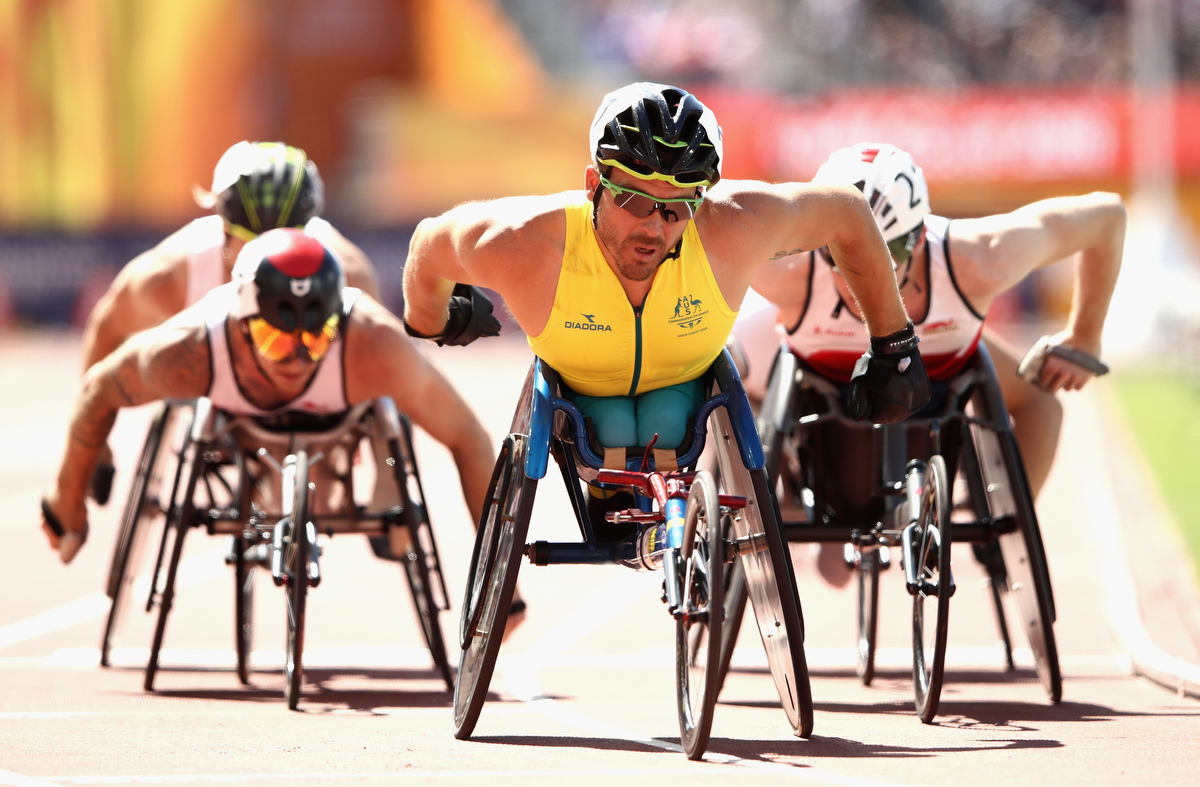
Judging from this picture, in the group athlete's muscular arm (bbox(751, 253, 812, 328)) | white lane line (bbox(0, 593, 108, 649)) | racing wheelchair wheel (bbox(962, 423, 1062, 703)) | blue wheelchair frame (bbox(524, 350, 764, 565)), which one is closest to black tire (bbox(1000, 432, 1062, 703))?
racing wheelchair wheel (bbox(962, 423, 1062, 703))

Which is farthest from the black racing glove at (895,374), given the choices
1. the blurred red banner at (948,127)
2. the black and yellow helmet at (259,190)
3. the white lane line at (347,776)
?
the blurred red banner at (948,127)

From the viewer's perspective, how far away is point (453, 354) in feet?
135

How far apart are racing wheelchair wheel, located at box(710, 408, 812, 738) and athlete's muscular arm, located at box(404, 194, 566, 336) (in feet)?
2.32

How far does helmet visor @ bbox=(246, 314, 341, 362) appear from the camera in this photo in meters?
7.04

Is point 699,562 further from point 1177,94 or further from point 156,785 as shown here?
point 1177,94

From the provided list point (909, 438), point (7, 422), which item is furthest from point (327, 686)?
point (7, 422)

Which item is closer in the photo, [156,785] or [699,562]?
[156,785]

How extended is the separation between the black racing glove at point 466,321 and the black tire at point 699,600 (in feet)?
4.00

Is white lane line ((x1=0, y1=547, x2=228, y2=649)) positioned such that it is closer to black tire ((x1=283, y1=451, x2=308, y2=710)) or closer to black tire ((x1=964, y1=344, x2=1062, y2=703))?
black tire ((x1=283, y1=451, x2=308, y2=710))

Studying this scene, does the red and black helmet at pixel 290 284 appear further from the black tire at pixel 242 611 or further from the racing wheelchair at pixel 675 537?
the racing wheelchair at pixel 675 537

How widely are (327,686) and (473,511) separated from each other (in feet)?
3.01

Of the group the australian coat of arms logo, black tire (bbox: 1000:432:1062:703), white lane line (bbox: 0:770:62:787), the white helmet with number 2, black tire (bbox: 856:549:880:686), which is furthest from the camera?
black tire (bbox: 856:549:880:686)

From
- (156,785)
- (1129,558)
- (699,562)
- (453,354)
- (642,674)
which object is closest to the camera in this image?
(156,785)

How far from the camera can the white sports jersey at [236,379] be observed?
715cm
